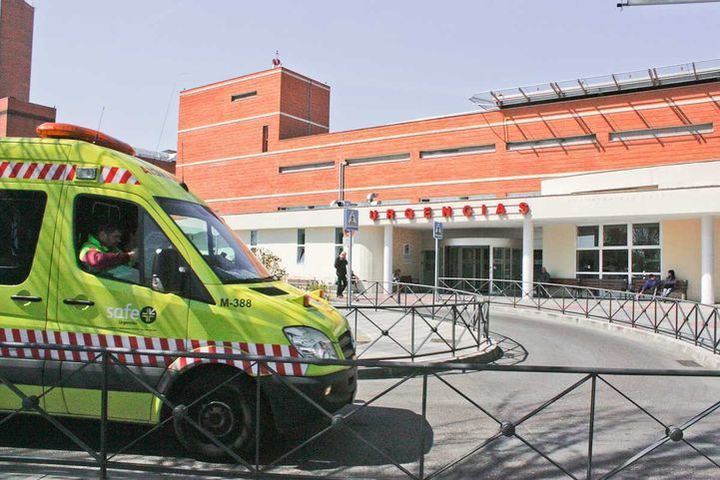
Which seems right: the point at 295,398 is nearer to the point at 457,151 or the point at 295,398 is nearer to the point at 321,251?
the point at 321,251

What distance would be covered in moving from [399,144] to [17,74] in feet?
149

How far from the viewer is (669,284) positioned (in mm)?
23594

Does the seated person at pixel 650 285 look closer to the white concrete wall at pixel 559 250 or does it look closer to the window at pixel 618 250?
the window at pixel 618 250

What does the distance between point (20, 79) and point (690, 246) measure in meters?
62.8

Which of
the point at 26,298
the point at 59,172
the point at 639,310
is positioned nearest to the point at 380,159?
the point at 639,310

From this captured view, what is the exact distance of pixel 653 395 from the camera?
6324 mm

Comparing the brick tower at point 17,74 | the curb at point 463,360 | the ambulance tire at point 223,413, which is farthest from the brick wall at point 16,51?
the ambulance tire at point 223,413

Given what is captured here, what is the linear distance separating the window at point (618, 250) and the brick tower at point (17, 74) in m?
50.3

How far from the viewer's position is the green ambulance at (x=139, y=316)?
4.49 metres

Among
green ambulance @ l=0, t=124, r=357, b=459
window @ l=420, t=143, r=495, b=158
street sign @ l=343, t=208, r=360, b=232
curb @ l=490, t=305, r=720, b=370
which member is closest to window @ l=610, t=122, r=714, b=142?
window @ l=420, t=143, r=495, b=158

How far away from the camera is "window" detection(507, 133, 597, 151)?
31.0 meters

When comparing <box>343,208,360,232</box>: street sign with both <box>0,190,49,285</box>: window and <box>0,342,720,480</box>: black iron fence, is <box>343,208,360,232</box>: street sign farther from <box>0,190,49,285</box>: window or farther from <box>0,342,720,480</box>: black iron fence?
<box>0,190,49,285</box>: window

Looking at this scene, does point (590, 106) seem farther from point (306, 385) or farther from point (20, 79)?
point (20, 79)

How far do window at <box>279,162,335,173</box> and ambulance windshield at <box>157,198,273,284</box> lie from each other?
1347 inches
